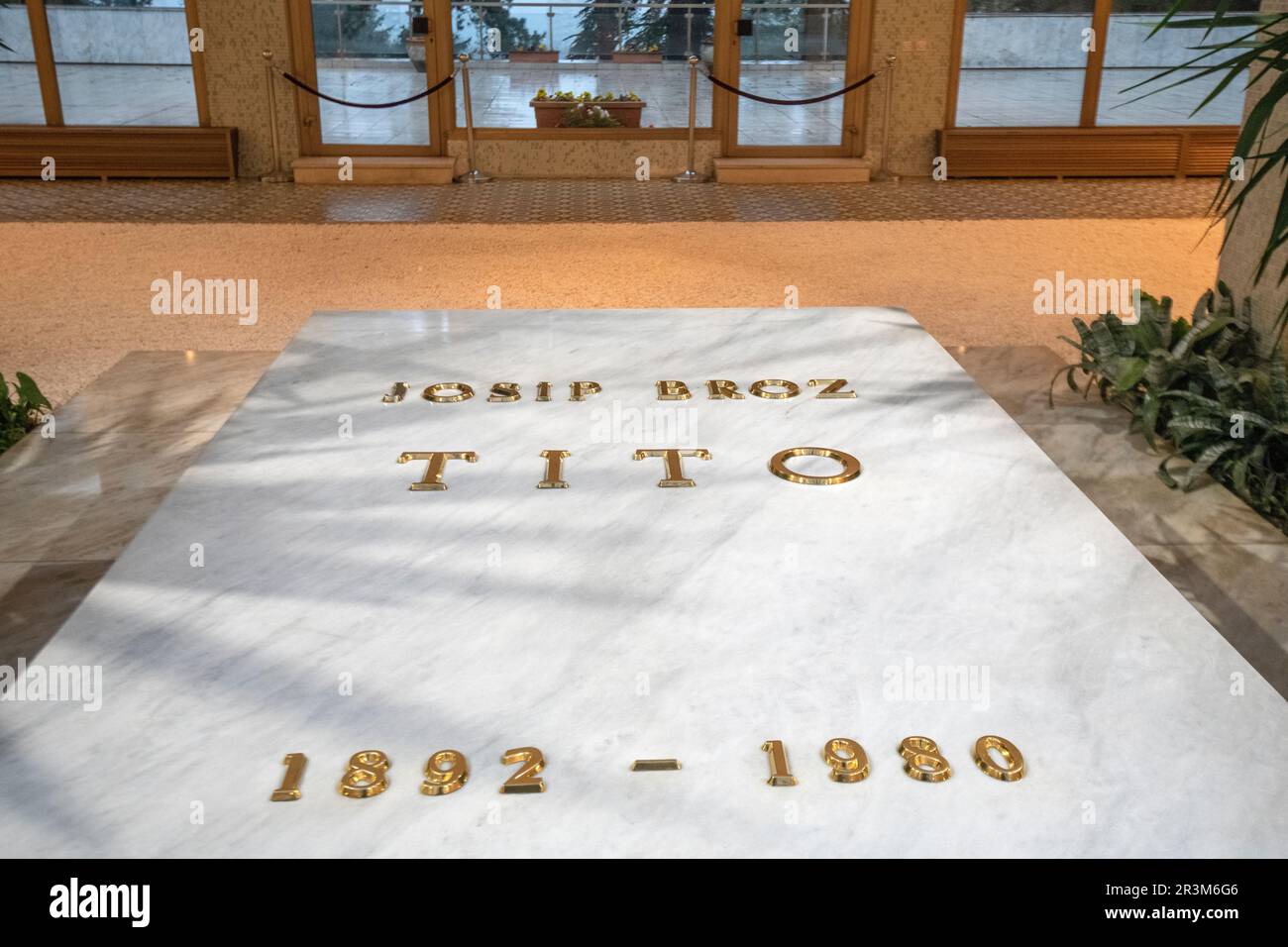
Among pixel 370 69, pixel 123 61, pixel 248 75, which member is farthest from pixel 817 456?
pixel 123 61

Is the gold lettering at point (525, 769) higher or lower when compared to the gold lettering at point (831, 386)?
higher

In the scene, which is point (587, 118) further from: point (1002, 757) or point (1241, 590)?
point (1002, 757)

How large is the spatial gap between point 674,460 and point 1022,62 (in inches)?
351

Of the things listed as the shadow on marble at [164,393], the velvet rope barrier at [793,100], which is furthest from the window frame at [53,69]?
the shadow on marble at [164,393]

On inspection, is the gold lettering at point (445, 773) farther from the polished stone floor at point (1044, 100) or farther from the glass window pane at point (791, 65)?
the polished stone floor at point (1044, 100)

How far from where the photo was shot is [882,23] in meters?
10.1

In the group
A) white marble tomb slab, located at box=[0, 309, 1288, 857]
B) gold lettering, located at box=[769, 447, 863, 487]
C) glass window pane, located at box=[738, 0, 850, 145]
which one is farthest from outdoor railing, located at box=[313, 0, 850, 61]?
gold lettering, located at box=[769, 447, 863, 487]

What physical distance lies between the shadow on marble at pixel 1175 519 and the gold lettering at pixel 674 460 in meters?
→ 1.48

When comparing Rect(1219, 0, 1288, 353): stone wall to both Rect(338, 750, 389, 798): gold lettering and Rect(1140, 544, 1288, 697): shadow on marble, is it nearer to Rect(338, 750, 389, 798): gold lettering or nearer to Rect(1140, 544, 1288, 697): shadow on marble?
Rect(1140, 544, 1288, 697): shadow on marble

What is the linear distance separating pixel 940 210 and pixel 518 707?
7.79m

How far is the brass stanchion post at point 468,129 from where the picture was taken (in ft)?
32.5

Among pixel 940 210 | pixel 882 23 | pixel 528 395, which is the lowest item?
pixel 940 210

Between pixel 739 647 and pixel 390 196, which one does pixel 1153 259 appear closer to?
pixel 390 196

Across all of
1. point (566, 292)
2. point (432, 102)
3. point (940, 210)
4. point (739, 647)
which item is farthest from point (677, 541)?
point (432, 102)
